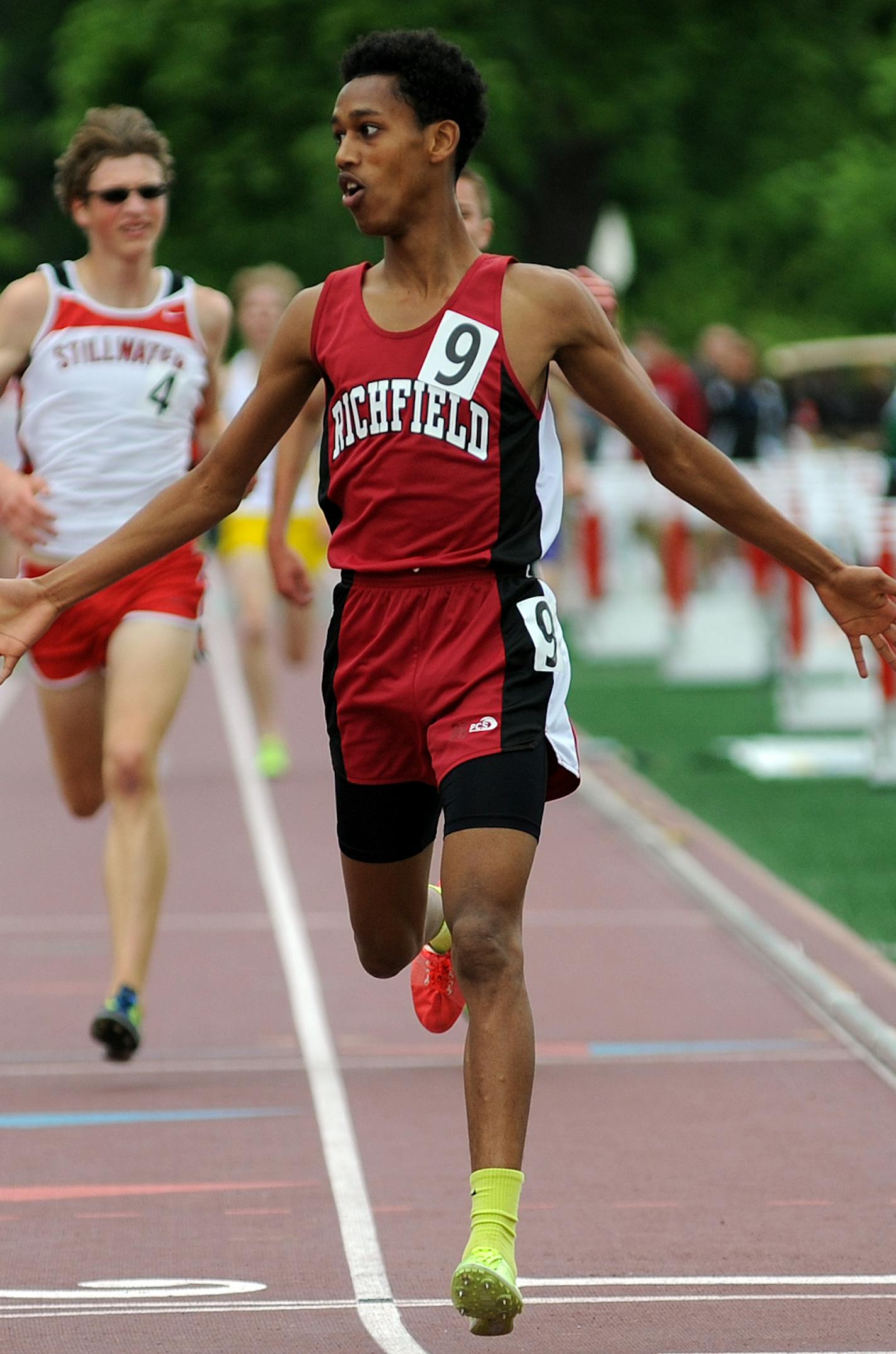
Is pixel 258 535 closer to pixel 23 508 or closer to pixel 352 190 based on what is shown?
pixel 23 508

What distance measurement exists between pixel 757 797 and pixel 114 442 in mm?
6251

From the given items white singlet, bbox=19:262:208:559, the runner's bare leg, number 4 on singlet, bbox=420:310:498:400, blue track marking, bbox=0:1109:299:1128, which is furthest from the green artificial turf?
number 4 on singlet, bbox=420:310:498:400

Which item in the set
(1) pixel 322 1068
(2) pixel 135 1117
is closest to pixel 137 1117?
(2) pixel 135 1117

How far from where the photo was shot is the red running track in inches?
216

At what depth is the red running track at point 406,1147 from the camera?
5477 millimetres

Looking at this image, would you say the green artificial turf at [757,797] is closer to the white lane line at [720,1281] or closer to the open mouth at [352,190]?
the white lane line at [720,1281]

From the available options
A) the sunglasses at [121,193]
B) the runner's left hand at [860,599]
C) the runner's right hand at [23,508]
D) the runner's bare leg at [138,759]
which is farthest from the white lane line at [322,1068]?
the sunglasses at [121,193]

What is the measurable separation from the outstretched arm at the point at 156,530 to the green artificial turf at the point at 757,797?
174 inches

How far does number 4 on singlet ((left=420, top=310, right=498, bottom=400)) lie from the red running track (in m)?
1.69

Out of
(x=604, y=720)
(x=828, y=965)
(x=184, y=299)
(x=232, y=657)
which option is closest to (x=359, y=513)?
(x=184, y=299)

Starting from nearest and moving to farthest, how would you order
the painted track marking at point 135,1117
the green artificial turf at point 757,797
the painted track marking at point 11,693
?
the painted track marking at point 135,1117
the green artificial turf at point 757,797
the painted track marking at point 11,693

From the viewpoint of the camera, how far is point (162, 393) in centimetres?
819

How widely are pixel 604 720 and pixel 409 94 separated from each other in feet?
40.8

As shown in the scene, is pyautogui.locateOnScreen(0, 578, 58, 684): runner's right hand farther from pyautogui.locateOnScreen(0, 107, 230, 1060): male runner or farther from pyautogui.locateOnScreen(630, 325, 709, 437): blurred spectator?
pyautogui.locateOnScreen(630, 325, 709, 437): blurred spectator
